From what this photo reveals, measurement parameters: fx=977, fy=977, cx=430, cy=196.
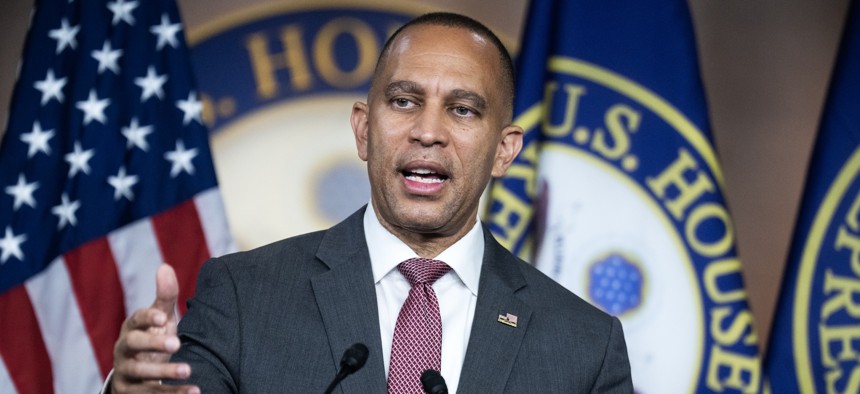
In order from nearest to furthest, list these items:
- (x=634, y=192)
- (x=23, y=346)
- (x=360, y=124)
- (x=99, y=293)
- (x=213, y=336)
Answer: (x=213, y=336)
(x=360, y=124)
(x=23, y=346)
(x=99, y=293)
(x=634, y=192)

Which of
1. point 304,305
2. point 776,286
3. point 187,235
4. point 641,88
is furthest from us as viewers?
point 776,286

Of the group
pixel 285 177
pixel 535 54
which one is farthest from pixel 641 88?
pixel 285 177

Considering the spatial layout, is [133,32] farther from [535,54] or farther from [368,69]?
[535,54]

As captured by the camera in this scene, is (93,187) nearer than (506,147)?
No

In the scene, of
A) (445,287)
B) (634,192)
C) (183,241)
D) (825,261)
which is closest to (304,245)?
(445,287)

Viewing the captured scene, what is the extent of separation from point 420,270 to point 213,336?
51 centimetres

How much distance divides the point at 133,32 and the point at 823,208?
2900mm

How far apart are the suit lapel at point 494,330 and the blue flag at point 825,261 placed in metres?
2.02

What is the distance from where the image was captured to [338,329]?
7.06 feet

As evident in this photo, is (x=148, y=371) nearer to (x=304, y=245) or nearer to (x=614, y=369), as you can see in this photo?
(x=304, y=245)

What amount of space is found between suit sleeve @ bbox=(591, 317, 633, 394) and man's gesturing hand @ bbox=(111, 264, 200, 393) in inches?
40.5

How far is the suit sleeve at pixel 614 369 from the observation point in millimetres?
2320

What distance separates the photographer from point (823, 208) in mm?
4062

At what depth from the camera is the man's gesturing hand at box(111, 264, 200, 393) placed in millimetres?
1595
